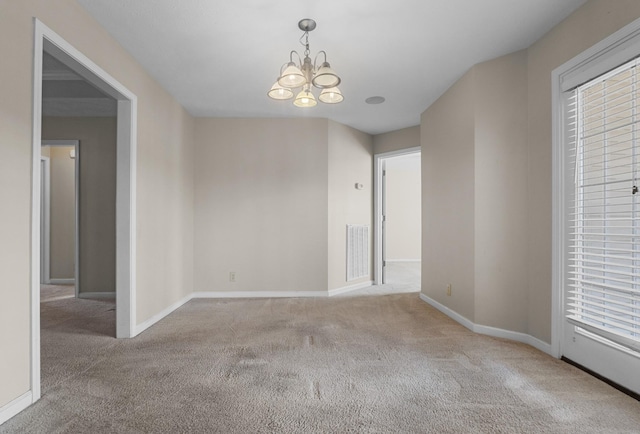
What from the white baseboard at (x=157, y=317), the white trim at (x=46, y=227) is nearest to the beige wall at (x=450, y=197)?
the white baseboard at (x=157, y=317)

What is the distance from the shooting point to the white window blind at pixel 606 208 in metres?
2.09

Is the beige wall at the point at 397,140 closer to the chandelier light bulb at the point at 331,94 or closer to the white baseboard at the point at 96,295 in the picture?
the chandelier light bulb at the point at 331,94

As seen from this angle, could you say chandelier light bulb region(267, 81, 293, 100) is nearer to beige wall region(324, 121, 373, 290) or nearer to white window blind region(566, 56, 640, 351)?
white window blind region(566, 56, 640, 351)

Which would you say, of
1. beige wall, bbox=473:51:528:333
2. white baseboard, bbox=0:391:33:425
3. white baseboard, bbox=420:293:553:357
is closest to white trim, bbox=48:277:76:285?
white baseboard, bbox=0:391:33:425

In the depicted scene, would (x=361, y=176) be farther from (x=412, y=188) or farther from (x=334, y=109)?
(x=412, y=188)

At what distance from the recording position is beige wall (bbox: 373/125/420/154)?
543 cm

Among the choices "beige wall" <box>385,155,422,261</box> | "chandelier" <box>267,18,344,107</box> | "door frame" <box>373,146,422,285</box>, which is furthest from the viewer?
"beige wall" <box>385,155,422,261</box>

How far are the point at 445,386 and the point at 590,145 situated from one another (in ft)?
6.36

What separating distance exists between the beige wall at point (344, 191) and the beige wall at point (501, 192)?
222 cm

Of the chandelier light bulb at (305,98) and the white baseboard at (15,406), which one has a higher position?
the chandelier light bulb at (305,98)

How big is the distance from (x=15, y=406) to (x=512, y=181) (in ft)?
12.6

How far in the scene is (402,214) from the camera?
9.88 meters

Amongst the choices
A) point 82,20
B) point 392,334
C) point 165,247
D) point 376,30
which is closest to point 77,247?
point 165,247

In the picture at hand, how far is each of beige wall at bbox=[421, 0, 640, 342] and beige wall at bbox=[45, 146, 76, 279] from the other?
602 centimetres
